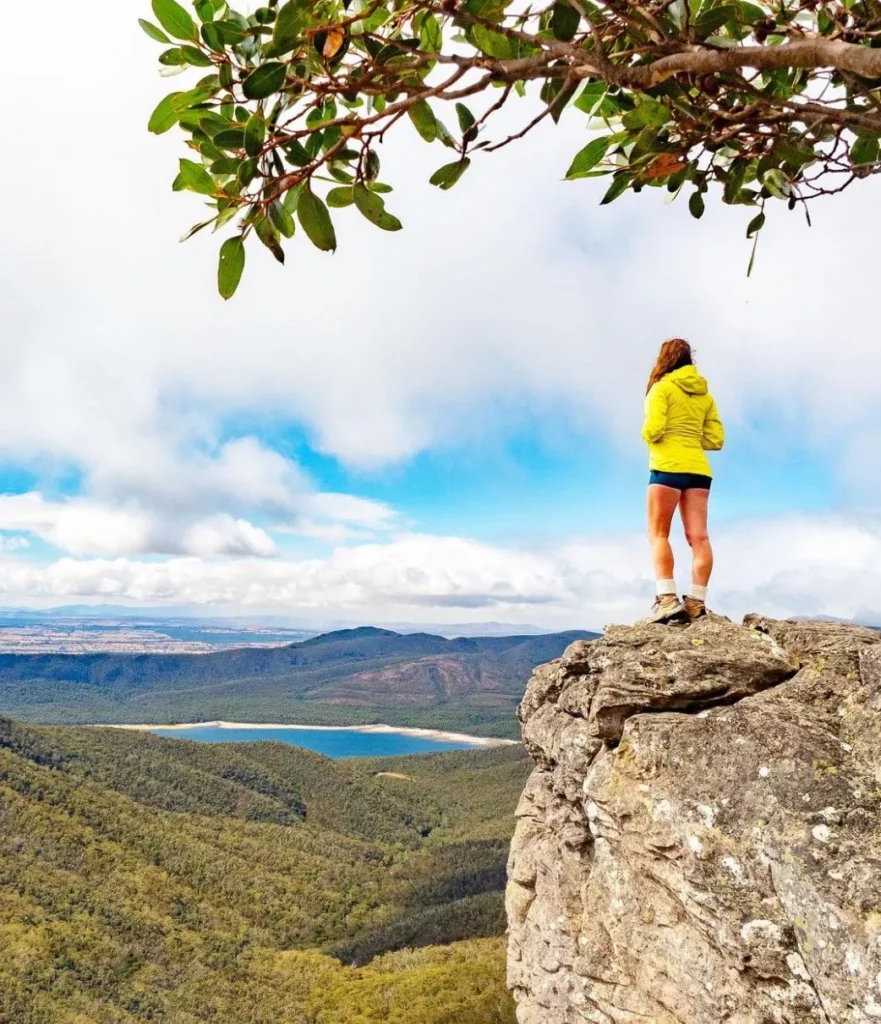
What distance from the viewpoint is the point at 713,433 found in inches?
307

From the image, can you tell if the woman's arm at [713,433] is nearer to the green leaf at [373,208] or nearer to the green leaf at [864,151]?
the green leaf at [864,151]

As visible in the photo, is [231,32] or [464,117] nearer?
[231,32]

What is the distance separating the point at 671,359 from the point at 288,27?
6.15 meters

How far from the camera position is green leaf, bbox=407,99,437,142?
286 centimetres

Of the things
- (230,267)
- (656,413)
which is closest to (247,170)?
(230,267)

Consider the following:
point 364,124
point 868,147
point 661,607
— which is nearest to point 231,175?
point 364,124

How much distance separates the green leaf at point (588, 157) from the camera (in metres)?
3.28

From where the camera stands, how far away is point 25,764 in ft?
336

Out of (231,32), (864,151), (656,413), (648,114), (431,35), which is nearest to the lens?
(231,32)

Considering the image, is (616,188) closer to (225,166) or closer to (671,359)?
(225,166)

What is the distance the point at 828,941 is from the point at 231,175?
20.2ft

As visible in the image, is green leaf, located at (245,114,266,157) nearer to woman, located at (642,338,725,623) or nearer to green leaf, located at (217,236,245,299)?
green leaf, located at (217,236,245,299)

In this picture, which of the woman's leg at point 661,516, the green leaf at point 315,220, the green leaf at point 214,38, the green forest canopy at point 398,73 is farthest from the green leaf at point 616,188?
Answer: the woman's leg at point 661,516

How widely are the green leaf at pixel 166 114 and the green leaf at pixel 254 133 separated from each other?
1.12 ft
